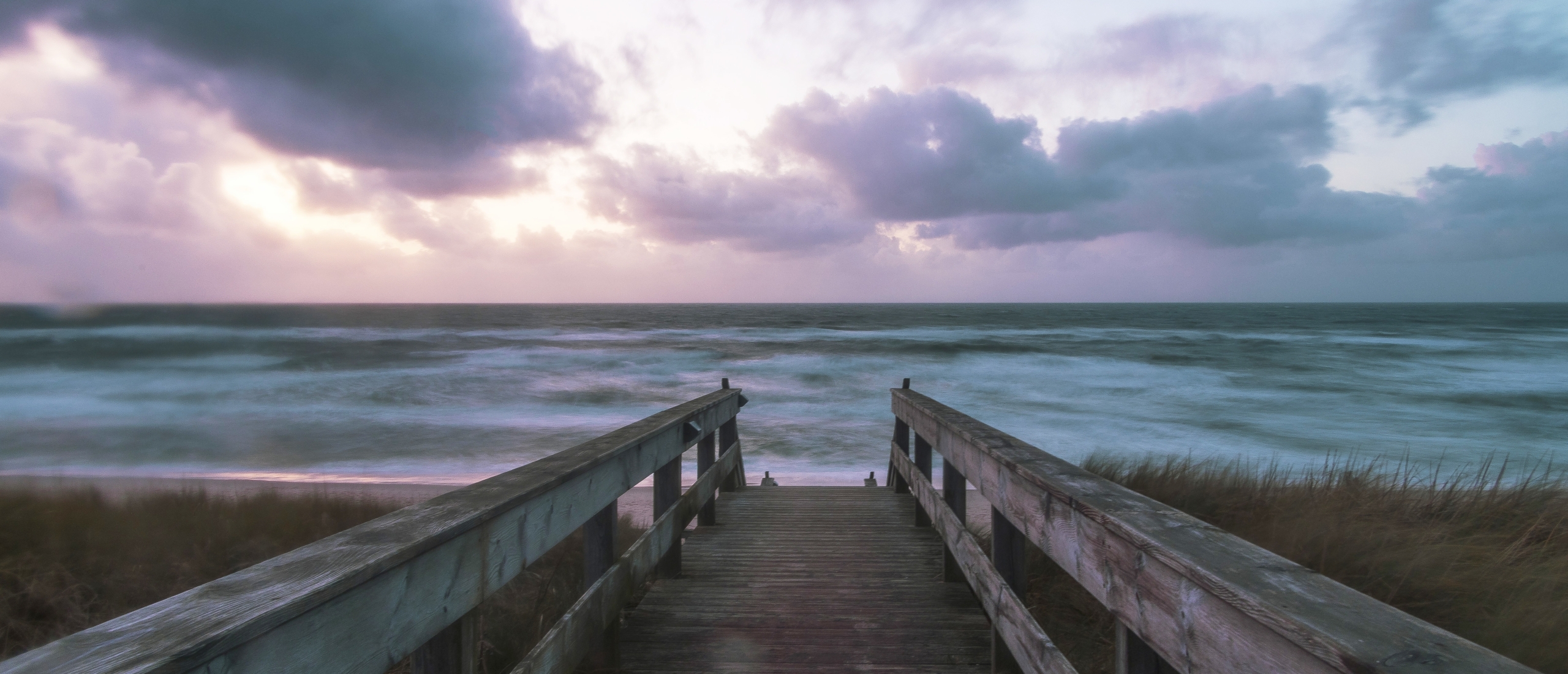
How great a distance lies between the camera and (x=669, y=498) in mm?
3738

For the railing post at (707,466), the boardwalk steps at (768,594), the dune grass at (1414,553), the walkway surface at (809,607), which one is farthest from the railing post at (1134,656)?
the railing post at (707,466)

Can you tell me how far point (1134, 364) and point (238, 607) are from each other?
36172 mm

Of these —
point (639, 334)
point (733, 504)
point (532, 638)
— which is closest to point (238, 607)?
point (532, 638)

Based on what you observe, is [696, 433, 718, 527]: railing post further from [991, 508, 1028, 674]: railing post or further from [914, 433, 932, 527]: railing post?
[991, 508, 1028, 674]: railing post

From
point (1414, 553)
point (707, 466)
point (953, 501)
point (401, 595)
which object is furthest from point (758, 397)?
point (401, 595)

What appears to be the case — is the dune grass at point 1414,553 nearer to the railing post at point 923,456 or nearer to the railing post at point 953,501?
the railing post at point 953,501

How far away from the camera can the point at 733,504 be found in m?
5.80

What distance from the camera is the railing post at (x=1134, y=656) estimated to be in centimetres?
163

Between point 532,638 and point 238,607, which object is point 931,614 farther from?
point 238,607

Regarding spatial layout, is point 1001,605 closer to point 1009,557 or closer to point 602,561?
point 1009,557

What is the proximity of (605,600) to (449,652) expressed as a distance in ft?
3.05

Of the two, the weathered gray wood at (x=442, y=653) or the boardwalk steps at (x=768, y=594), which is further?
the weathered gray wood at (x=442, y=653)

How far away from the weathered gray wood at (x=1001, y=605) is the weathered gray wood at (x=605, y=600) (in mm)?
1435

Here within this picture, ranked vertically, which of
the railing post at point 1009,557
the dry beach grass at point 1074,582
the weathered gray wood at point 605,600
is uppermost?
the railing post at point 1009,557
